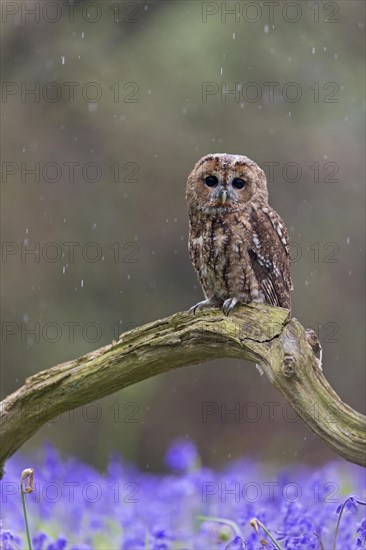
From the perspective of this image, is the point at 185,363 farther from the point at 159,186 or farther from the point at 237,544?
the point at 159,186

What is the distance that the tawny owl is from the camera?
143 inches

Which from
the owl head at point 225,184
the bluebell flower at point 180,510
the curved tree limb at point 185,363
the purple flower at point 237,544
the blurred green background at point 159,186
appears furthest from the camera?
the blurred green background at point 159,186

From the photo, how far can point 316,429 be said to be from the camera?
251 centimetres

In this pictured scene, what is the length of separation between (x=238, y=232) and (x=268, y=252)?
0.15 meters

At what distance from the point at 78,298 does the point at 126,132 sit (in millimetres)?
1260

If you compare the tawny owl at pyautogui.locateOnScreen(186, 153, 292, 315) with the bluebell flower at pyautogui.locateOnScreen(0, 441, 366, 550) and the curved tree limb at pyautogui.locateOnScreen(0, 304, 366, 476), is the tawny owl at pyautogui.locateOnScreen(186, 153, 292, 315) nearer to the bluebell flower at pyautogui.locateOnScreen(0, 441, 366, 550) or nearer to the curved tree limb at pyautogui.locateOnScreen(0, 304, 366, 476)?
the curved tree limb at pyautogui.locateOnScreen(0, 304, 366, 476)

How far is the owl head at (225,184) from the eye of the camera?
11.9ft

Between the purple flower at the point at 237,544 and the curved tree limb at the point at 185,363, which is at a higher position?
the curved tree limb at the point at 185,363

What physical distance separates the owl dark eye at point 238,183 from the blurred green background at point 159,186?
264 cm

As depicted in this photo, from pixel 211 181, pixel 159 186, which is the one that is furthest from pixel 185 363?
pixel 159 186

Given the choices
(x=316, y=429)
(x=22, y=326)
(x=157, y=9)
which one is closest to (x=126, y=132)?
(x=157, y=9)

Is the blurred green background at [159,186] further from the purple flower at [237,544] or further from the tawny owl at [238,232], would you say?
the purple flower at [237,544]

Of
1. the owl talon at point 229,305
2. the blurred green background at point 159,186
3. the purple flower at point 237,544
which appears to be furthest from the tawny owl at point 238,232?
the blurred green background at point 159,186

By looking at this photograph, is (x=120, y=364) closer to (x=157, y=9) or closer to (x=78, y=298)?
(x=78, y=298)
